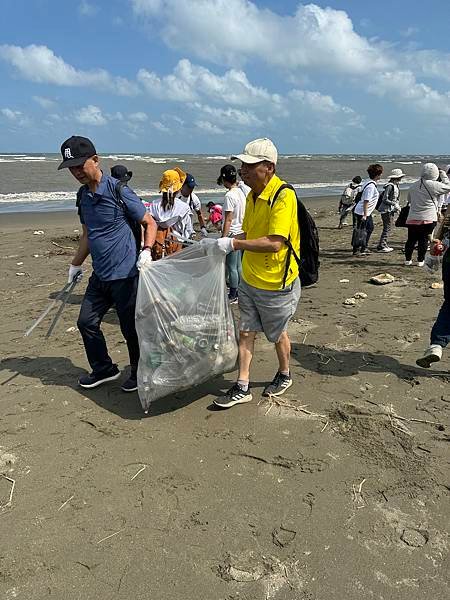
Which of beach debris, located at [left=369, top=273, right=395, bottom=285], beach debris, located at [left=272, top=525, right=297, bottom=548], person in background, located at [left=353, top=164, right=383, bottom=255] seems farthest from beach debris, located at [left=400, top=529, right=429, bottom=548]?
person in background, located at [left=353, top=164, right=383, bottom=255]

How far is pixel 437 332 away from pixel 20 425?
10.4 ft

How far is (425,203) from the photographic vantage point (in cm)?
696

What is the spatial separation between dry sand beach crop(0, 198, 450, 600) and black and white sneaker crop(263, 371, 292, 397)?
0.25 feet

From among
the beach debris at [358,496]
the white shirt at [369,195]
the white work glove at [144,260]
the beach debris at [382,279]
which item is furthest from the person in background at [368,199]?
the beach debris at [358,496]

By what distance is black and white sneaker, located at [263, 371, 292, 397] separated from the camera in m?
3.42

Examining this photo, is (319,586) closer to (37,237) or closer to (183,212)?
(183,212)

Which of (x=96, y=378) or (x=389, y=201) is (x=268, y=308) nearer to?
(x=96, y=378)

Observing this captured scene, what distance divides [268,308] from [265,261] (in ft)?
1.06

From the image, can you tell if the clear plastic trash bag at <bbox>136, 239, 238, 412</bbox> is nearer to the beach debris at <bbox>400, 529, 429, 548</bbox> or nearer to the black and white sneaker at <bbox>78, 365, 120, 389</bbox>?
the black and white sneaker at <bbox>78, 365, 120, 389</bbox>

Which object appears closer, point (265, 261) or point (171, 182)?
point (265, 261)

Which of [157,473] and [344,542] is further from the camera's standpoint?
[157,473]

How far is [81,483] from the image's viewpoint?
2.56m

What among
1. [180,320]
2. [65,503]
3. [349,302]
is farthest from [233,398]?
[349,302]

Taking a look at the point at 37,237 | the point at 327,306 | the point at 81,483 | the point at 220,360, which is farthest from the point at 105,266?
the point at 37,237
